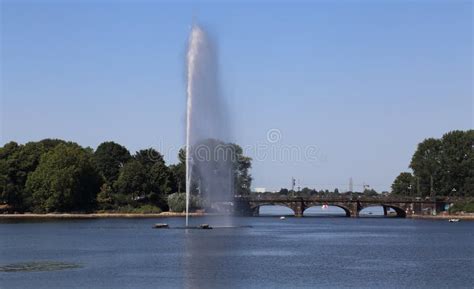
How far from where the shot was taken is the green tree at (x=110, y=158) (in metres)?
161

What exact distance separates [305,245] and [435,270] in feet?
74.0

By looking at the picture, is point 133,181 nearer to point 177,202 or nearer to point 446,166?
point 177,202

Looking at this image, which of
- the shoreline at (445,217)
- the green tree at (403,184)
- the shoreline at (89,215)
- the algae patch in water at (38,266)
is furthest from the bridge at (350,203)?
the algae patch in water at (38,266)

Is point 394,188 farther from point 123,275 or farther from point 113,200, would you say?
point 123,275

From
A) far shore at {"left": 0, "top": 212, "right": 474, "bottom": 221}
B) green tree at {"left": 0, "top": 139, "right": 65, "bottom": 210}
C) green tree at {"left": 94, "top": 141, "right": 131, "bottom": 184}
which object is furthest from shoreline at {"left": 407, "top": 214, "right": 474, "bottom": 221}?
green tree at {"left": 0, "top": 139, "right": 65, "bottom": 210}

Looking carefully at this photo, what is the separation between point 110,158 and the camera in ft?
531

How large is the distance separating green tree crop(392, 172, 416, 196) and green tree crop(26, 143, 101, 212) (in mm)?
65715

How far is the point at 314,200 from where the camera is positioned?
15650cm

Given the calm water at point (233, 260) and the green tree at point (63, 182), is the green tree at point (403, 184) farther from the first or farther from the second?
the calm water at point (233, 260)

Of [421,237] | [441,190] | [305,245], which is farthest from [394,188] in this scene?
[305,245]

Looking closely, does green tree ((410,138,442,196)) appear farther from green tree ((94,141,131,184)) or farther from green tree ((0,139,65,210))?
green tree ((0,139,65,210))

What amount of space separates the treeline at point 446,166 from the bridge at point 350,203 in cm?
503

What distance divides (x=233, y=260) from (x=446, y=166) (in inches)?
4202

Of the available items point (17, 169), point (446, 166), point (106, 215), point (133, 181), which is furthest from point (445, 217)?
point (17, 169)
